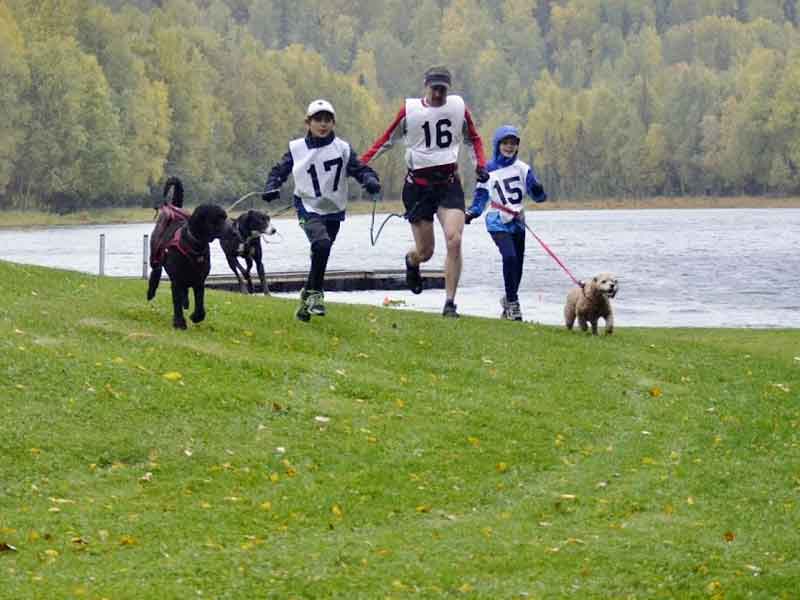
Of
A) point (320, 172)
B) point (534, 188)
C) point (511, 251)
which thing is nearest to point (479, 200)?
point (534, 188)

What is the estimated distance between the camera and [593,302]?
20750mm

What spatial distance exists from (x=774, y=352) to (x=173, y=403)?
9.89 metres

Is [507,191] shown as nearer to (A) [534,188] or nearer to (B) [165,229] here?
(A) [534,188]

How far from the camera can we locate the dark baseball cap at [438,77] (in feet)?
62.5

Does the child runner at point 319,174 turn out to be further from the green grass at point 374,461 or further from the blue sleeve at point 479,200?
the blue sleeve at point 479,200

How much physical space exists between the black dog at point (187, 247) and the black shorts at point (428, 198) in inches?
122

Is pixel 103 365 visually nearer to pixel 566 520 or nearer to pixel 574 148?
pixel 566 520

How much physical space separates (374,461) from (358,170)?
561cm

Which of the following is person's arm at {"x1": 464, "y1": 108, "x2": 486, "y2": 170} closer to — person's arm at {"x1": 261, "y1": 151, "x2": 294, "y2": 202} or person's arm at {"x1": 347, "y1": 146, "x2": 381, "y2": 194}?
person's arm at {"x1": 347, "y1": 146, "x2": 381, "y2": 194}

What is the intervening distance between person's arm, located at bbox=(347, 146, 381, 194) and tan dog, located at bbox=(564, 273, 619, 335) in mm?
3618

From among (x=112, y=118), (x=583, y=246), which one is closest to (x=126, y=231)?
(x=112, y=118)

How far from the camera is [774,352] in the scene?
2152 cm

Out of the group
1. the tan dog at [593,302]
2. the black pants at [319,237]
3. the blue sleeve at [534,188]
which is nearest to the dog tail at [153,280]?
the black pants at [319,237]

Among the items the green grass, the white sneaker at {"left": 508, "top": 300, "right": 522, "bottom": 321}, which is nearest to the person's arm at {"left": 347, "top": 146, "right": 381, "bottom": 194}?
the green grass
